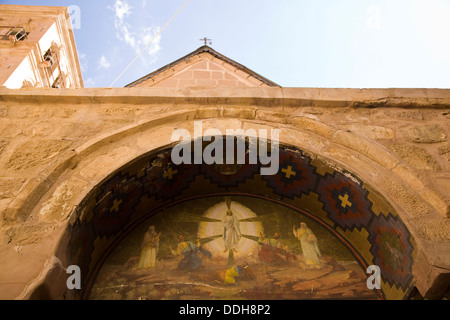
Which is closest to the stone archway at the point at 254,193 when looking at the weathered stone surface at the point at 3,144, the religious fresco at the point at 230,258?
the religious fresco at the point at 230,258

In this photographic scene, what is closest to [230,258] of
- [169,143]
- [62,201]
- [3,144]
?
[169,143]

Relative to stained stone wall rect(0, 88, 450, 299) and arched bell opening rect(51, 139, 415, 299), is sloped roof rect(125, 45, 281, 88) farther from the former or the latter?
arched bell opening rect(51, 139, 415, 299)

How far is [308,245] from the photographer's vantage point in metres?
3.69

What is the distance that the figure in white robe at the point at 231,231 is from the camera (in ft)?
12.0

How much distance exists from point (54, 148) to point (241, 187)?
200 centimetres

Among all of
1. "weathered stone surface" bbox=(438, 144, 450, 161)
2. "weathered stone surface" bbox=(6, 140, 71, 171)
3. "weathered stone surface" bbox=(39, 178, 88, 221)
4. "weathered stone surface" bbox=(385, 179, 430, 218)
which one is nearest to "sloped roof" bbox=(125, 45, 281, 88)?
"weathered stone surface" bbox=(6, 140, 71, 171)

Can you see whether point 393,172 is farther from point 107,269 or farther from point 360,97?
point 107,269

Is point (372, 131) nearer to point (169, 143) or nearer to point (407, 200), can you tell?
point (407, 200)

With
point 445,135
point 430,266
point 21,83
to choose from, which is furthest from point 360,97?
point 21,83

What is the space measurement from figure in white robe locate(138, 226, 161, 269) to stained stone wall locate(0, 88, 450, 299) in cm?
94

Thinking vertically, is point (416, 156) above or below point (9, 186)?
above

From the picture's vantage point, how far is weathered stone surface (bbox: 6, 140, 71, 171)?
10.1ft

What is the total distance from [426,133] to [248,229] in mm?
2045

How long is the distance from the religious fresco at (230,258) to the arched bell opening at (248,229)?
11mm
